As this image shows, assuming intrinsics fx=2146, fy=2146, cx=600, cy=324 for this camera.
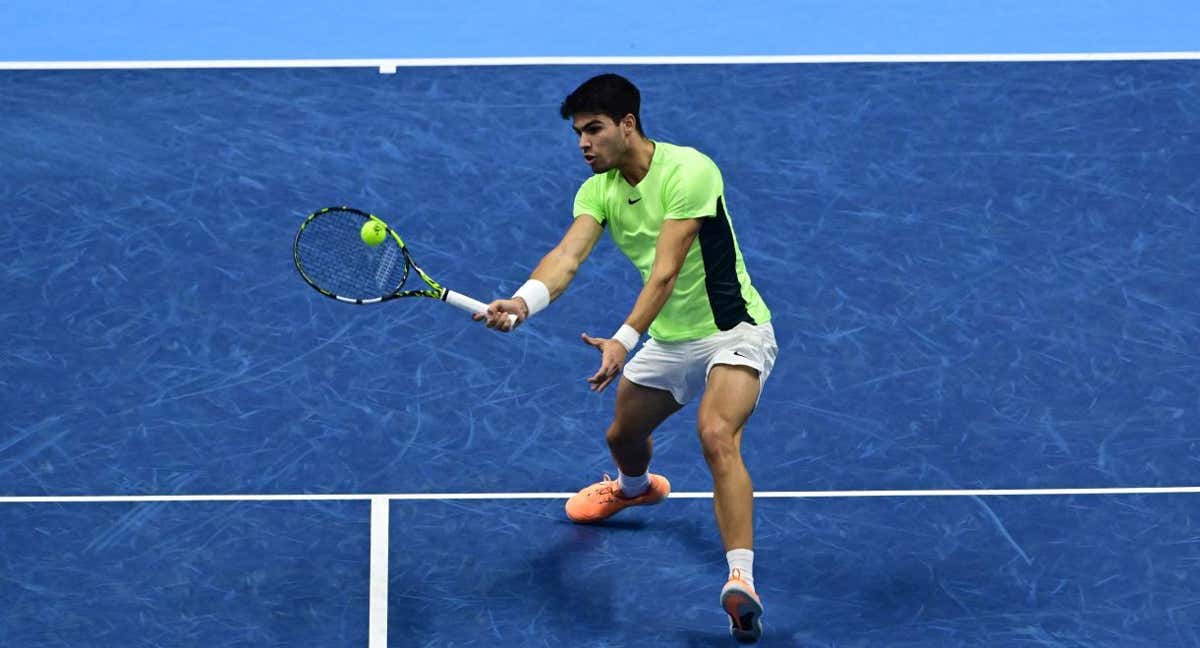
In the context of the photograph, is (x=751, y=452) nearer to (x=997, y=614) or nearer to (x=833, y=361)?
(x=833, y=361)

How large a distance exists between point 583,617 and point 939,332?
110 inches

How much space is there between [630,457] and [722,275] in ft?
3.14

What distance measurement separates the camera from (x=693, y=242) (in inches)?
332

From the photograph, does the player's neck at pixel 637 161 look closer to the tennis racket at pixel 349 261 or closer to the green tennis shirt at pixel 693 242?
the green tennis shirt at pixel 693 242

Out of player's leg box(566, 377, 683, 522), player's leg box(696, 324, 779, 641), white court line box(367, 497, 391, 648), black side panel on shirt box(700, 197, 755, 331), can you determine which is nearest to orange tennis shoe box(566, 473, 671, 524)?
player's leg box(566, 377, 683, 522)

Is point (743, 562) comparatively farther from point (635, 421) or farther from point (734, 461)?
point (635, 421)

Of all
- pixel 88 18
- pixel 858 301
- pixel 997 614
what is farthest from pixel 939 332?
pixel 88 18

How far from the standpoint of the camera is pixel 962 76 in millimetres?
12570

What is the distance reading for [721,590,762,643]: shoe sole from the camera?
8.08 metres

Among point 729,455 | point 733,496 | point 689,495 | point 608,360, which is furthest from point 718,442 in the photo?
point 689,495

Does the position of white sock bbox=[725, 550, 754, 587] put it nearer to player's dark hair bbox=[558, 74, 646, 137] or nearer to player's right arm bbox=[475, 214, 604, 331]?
player's right arm bbox=[475, 214, 604, 331]

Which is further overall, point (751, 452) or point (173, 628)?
point (751, 452)

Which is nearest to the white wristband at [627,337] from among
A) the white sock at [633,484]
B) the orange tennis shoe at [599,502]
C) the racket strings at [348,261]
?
the racket strings at [348,261]

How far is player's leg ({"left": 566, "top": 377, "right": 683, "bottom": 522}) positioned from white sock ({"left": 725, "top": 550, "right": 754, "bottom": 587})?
0.83m
